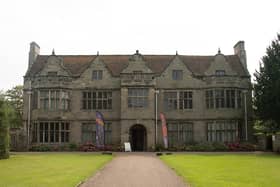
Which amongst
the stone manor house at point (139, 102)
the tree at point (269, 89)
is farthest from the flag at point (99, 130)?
the tree at point (269, 89)

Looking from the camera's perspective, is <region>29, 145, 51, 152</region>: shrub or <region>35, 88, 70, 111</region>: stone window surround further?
<region>35, 88, 70, 111</region>: stone window surround

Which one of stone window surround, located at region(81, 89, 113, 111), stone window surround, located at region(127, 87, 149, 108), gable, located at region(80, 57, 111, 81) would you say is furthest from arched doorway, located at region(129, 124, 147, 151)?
gable, located at region(80, 57, 111, 81)

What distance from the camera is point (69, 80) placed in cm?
3762

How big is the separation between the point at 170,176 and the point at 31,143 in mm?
24990

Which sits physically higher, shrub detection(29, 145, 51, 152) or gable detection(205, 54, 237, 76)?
gable detection(205, 54, 237, 76)

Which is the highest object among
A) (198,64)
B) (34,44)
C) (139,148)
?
(34,44)

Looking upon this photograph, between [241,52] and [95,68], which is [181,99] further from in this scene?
[95,68]

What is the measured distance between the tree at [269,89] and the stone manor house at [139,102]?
14.9 feet

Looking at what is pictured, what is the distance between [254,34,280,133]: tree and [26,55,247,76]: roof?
6096mm

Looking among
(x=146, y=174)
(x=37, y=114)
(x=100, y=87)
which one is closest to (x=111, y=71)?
(x=100, y=87)

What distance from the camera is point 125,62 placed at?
40.7m

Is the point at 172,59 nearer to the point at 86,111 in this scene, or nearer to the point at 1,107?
the point at 86,111

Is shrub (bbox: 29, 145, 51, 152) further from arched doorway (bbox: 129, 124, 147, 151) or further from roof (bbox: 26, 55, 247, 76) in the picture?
arched doorway (bbox: 129, 124, 147, 151)

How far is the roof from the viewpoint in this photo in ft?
128
